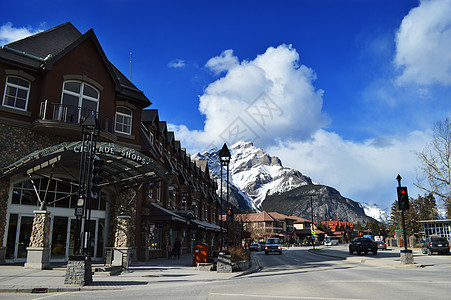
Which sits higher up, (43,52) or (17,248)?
(43,52)

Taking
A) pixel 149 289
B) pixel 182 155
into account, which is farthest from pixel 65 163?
pixel 182 155

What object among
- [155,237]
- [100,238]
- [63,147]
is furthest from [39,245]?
[155,237]

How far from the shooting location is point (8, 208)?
61.4 feet

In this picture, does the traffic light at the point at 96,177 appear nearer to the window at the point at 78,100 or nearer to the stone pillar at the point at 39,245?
the stone pillar at the point at 39,245

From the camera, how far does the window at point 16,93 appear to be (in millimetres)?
19281

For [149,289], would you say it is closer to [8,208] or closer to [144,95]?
[8,208]

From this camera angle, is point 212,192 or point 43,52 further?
point 212,192

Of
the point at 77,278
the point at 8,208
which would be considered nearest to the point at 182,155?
the point at 8,208

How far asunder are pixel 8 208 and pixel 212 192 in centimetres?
3985

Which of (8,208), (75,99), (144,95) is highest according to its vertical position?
(144,95)

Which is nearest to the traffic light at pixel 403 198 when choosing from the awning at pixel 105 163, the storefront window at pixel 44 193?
the awning at pixel 105 163

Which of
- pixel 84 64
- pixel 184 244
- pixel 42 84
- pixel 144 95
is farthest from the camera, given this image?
pixel 184 244

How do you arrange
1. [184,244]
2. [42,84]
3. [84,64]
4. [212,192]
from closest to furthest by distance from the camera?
[42,84] < [84,64] < [184,244] < [212,192]

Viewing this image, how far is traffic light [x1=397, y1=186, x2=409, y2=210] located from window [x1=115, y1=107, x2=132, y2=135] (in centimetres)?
1712
